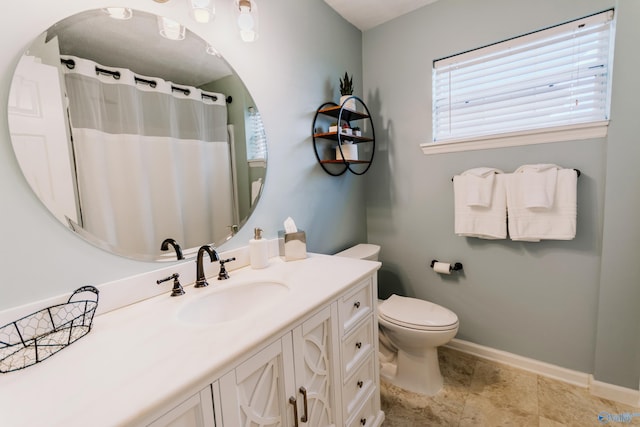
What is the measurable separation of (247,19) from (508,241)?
6.33 ft

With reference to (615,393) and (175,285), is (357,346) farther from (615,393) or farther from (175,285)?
(615,393)

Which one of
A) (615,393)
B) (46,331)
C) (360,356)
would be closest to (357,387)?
(360,356)

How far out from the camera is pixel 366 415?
4.32 feet

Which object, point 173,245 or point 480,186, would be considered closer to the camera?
point 173,245

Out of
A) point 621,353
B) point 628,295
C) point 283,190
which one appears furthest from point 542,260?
point 283,190

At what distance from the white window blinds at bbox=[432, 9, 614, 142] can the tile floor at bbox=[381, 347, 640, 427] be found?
1526mm

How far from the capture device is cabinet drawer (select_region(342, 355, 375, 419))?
1132 mm

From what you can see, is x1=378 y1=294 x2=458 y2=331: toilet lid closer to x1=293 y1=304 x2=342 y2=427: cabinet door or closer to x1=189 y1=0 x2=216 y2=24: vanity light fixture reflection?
x1=293 y1=304 x2=342 y2=427: cabinet door

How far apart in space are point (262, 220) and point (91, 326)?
81 cm

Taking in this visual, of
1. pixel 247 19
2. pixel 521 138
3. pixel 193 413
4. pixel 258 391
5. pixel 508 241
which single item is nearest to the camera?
pixel 193 413

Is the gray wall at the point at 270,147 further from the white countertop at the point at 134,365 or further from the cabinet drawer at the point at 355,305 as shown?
the cabinet drawer at the point at 355,305

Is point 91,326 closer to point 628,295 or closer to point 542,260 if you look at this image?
point 542,260

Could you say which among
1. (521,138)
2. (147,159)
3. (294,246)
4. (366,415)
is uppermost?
(521,138)

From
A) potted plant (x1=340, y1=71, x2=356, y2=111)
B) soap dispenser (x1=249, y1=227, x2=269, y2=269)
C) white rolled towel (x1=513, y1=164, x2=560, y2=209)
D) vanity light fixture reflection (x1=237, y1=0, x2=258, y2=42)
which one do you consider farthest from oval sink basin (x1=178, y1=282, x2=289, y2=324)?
white rolled towel (x1=513, y1=164, x2=560, y2=209)
